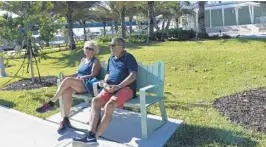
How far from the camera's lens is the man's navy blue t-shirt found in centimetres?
448

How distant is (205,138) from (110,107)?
135 cm

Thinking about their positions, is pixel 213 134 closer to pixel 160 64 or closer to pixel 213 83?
pixel 160 64

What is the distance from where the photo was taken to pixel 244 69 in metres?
8.06

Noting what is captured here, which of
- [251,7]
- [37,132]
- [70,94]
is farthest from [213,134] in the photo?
[251,7]

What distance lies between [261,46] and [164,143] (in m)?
8.30

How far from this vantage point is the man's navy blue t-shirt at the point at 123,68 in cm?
448

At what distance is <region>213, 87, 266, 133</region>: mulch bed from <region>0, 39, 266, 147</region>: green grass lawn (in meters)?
0.14

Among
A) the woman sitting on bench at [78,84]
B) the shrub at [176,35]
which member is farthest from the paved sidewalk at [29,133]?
the shrub at [176,35]

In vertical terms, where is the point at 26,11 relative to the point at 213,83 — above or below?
above

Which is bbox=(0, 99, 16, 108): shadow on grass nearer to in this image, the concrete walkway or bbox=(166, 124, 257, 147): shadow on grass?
the concrete walkway

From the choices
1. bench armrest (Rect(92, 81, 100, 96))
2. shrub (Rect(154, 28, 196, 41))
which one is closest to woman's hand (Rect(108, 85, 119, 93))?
bench armrest (Rect(92, 81, 100, 96))

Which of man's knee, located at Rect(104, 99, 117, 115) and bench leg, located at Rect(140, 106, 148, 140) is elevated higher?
man's knee, located at Rect(104, 99, 117, 115)

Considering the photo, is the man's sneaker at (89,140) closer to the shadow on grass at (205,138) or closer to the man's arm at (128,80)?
the man's arm at (128,80)

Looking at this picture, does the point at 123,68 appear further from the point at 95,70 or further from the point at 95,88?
the point at 95,70
